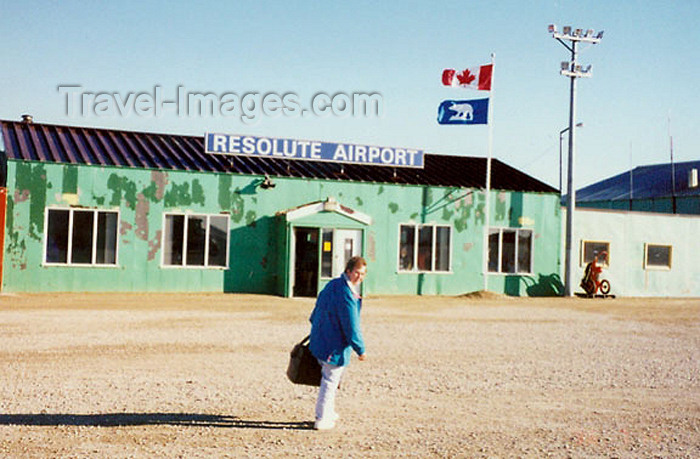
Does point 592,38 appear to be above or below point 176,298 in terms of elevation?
above

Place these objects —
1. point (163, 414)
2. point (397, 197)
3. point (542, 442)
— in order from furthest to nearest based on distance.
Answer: point (397, 197) < point (163, 414) < point (542, 442)

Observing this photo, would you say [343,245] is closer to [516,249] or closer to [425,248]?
[425,248]

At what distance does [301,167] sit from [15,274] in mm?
9053

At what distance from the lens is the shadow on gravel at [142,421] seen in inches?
266

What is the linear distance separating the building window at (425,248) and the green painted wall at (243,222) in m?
0.23

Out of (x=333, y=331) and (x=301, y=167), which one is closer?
(x=333, y=331)

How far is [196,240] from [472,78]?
424 inches

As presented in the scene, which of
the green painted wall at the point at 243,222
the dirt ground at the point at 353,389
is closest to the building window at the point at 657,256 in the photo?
the green painted wall at the point at 243,222

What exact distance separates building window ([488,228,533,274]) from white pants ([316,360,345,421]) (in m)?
19.7

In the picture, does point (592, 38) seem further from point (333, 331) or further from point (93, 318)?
point (333, 331)

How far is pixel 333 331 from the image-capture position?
268 inches

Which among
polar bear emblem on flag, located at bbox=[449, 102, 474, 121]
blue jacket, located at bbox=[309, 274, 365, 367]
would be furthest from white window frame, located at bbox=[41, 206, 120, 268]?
blue jacket, located at bbox=[309, 274, 365, 367]

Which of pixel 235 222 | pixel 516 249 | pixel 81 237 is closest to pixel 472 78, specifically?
pixel 516 249

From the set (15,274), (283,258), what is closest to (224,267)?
(283,258)
